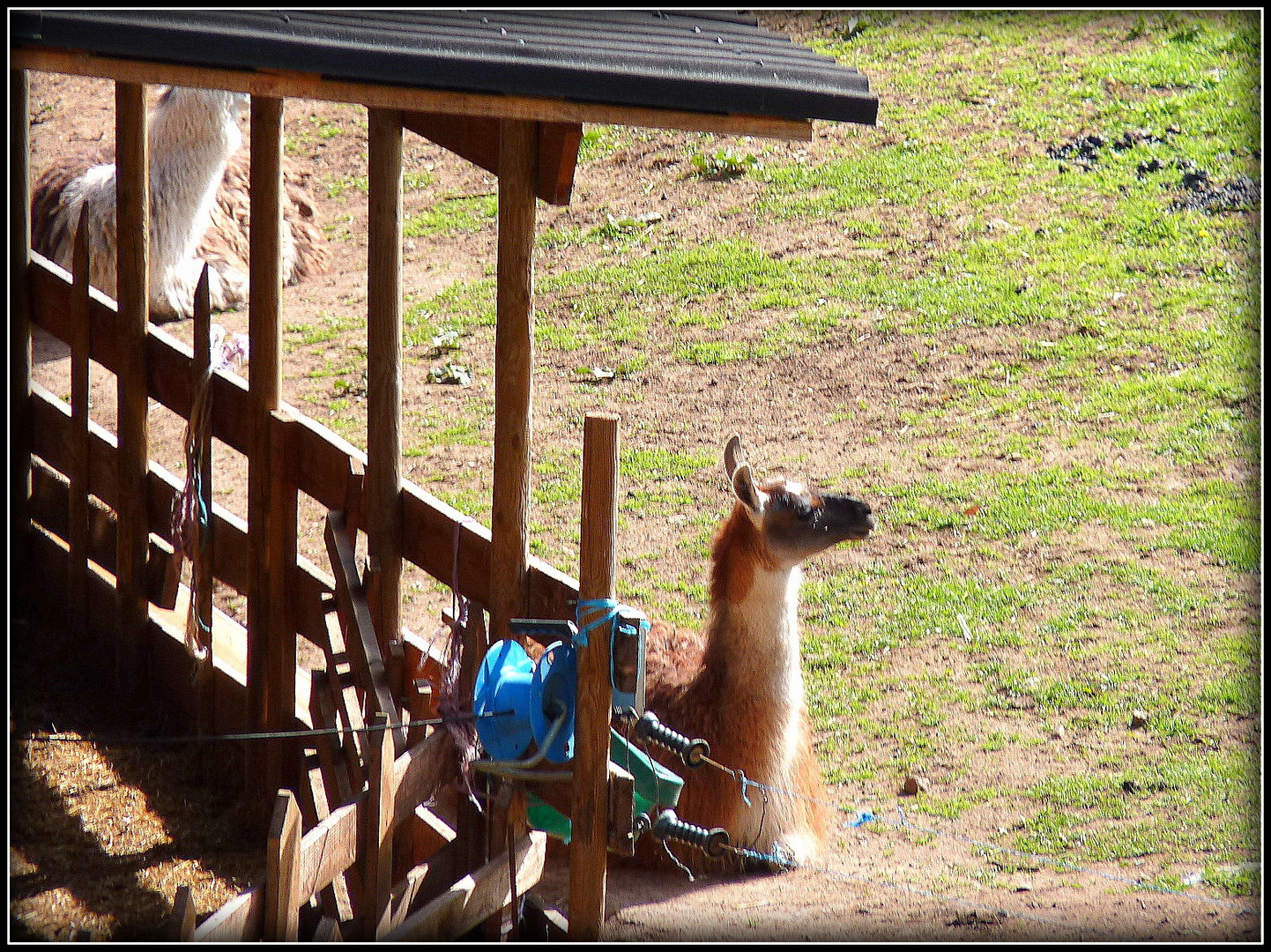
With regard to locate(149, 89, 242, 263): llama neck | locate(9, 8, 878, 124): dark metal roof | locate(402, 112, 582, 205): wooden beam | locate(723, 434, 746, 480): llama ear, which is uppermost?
locate(9, 8, 878, 124): dark metal roof

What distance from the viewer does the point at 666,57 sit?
3.37 m

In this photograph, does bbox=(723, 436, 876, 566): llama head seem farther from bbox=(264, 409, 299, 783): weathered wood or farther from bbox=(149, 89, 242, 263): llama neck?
bbox=(149, 89, 242, 263): llama neck

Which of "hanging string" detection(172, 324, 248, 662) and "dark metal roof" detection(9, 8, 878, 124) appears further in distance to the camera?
"hanging string" detection(172, 324, 248, 662)

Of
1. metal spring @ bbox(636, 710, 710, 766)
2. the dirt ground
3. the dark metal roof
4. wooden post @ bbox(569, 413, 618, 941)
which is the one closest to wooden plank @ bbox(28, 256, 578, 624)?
metal spring @ bbox(636, 710, 710, 766)

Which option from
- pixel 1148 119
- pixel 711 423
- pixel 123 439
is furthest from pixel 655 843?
pixel 1148 119

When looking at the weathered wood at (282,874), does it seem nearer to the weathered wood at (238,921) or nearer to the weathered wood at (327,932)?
→ the weathered wood at (238,921)

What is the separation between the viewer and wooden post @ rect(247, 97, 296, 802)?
479 centimetres

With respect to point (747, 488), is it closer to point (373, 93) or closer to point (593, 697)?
point (593, 697)

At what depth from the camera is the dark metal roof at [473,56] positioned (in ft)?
10.2

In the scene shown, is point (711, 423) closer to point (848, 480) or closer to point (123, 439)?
point (848, 480)

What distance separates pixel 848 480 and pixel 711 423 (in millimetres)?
1043

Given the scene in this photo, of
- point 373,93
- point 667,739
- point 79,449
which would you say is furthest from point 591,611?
point 79,449

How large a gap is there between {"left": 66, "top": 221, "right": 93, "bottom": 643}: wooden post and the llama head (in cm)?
268

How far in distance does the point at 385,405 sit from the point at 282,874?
1717 mm
